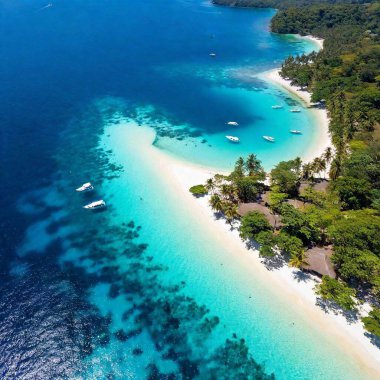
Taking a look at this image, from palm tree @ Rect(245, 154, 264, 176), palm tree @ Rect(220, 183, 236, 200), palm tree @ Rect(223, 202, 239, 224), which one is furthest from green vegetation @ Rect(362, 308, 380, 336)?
palm tree @ Rect(245, 154, 264, 176)

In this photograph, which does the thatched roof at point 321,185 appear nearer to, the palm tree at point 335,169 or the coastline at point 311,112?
the palm tree at point 335,169

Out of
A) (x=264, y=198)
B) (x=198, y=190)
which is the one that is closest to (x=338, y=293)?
(x=264, y=198)

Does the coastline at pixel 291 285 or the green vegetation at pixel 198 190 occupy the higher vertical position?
the green vegetation at pixel 198 190

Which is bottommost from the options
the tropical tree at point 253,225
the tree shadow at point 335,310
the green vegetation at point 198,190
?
the tree shadow at point 335,310

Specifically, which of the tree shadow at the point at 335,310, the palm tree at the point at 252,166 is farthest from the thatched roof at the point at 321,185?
the tree shadow at the point at 335,310

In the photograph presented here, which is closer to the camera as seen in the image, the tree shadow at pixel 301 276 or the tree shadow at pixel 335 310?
the tree shadow at pixel 335 310

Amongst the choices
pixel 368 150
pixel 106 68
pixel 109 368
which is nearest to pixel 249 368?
pixel 109 368

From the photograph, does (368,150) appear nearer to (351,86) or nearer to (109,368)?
(351,86)

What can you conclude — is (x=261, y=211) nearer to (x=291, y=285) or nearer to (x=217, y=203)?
(x=217, y=203)
